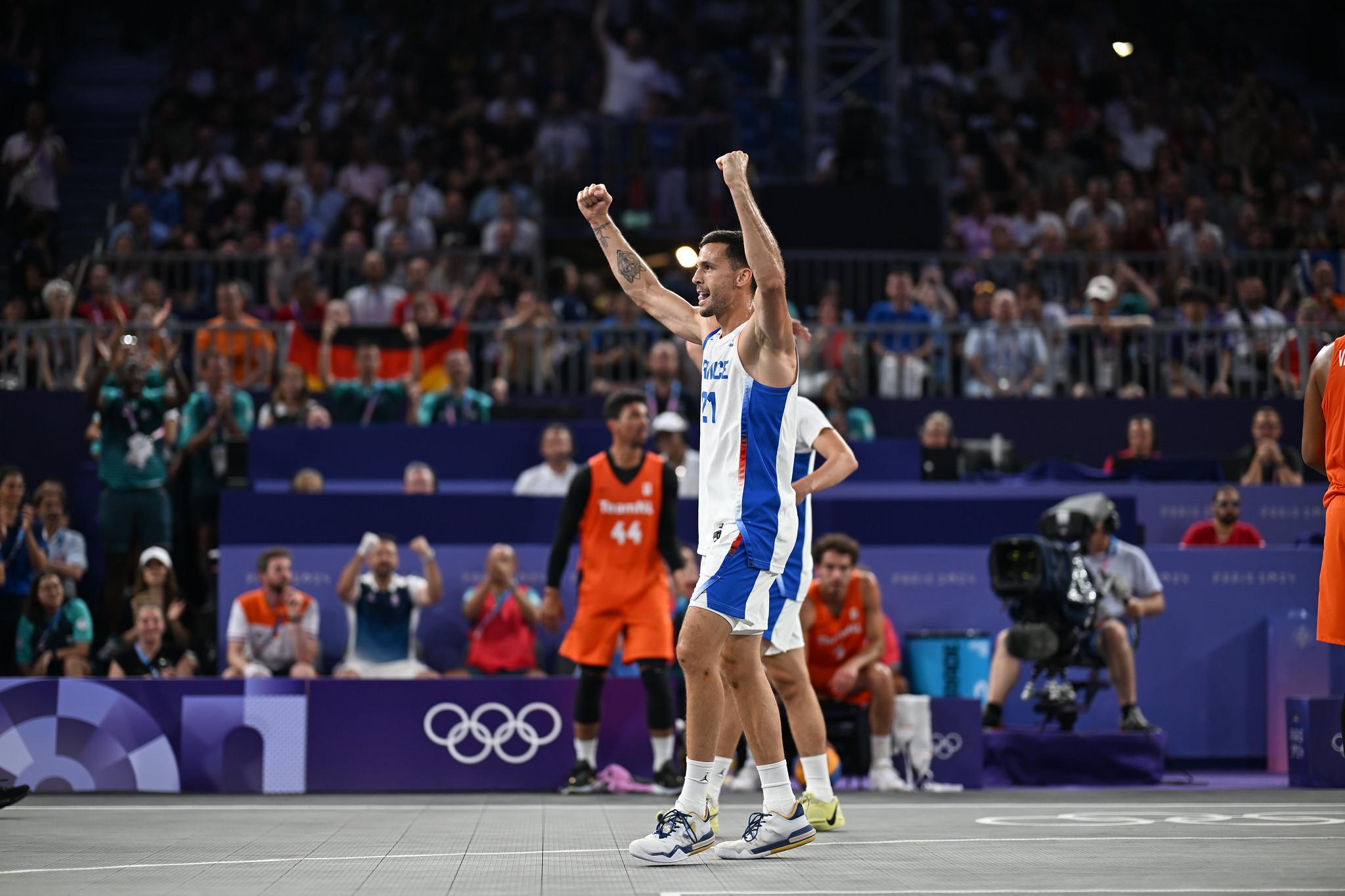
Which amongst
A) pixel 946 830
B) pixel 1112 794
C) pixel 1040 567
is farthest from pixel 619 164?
pixel 946 830

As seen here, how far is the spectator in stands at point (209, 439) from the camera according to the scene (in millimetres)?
12172

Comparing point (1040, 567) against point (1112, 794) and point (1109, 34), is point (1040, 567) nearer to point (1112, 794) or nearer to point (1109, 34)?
point (1112, 794)

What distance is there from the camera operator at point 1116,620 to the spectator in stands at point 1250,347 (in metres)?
4.43

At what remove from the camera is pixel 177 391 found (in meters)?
11.9

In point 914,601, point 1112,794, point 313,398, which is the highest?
point 313,398

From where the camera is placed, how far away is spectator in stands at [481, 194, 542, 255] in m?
15.8

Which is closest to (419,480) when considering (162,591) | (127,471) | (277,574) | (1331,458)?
(277,574)

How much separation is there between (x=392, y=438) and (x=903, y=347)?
4.86m

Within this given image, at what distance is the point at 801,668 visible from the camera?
6.91 metres

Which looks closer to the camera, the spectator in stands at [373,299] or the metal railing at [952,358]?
the metal railing at [952,358]

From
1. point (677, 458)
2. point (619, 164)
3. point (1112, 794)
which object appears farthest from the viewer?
point (619, 164)

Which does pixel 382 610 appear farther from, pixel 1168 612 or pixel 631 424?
pixel 1168 612

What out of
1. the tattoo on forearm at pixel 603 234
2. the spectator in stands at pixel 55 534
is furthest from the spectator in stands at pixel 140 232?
the tattoo on forearm at pixel 603 234

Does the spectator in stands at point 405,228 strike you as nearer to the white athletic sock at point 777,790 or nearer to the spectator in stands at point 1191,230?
the spectator in stands at point 1191,230
